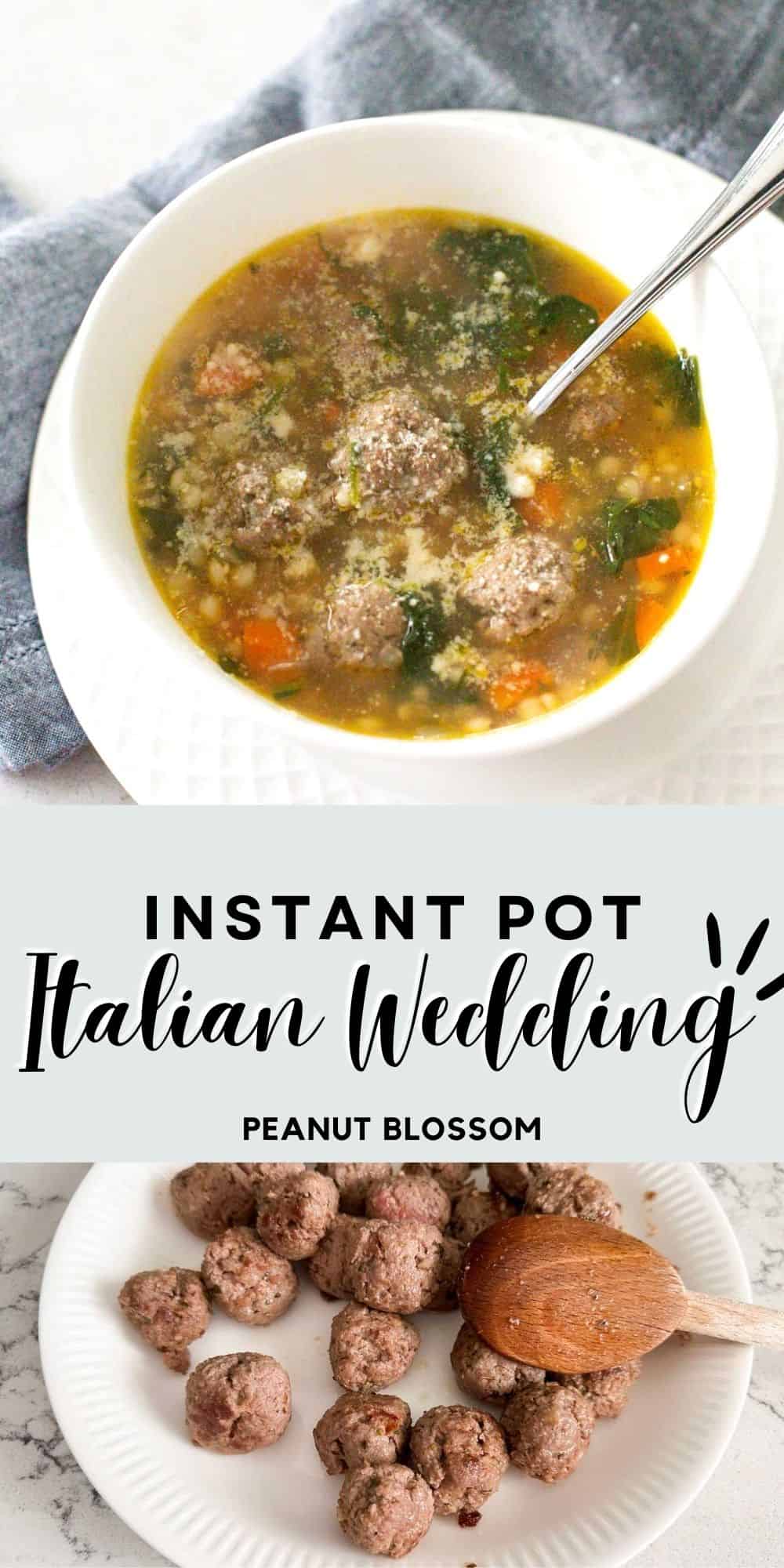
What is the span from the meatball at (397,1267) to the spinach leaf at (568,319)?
1.57m

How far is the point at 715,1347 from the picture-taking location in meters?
2.66

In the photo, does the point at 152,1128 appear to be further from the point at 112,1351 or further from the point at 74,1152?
the point at 112,1351

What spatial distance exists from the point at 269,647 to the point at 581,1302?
4.05ft

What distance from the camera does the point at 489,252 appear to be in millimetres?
2775

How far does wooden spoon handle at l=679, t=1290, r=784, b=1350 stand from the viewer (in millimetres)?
2615

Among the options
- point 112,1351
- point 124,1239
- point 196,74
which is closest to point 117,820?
point 124,1239

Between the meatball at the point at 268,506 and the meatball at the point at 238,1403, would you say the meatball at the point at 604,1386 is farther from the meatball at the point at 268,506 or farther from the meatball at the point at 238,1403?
the meatball at the point at 268,506

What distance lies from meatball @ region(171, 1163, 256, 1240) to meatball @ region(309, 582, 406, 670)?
92 cm

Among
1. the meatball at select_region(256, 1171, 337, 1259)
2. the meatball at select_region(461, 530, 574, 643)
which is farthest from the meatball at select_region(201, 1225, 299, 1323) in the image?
the meatball at select_region(461, 530, 574, 643)

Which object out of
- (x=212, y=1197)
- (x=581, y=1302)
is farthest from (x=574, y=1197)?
(x=212, y=1197)

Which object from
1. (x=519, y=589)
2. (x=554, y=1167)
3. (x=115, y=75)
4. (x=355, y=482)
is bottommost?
(x=554, y=1167)

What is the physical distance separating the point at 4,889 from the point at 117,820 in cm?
24

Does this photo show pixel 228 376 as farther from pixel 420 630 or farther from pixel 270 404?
pixel 420 630

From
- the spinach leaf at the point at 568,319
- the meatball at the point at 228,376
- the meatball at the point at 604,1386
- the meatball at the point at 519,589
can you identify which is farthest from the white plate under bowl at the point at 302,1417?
the spinach leaf at the point at 568,319
